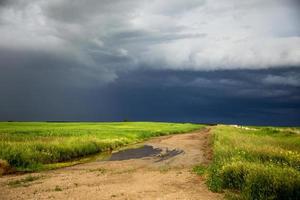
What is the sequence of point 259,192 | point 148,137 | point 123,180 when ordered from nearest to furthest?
point 259,192
point 123,180
point 148,137

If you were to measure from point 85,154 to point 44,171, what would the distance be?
12.7m

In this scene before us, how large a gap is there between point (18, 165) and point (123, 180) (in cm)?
1092

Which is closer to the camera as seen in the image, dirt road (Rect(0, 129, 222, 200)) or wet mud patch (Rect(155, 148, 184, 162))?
dirt road (Rect(0, 129, 222, 200))

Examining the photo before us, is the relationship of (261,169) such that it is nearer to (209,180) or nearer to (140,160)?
(209,180)

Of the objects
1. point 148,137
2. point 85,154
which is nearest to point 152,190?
point 85,154

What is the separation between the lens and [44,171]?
29922mm

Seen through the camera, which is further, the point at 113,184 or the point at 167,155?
the point at 167,155

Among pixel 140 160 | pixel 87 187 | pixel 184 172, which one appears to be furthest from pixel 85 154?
pixel 87 187

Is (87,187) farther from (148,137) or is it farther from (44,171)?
(148,137)

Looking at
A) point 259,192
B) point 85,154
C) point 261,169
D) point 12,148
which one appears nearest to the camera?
point 259,192

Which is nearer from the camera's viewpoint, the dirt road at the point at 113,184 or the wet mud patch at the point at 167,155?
the dirt road at the point at 113,184

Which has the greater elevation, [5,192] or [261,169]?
[261,169]

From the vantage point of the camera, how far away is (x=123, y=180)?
24453 mm

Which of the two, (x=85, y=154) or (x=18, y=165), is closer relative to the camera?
(x=18, y=165)
